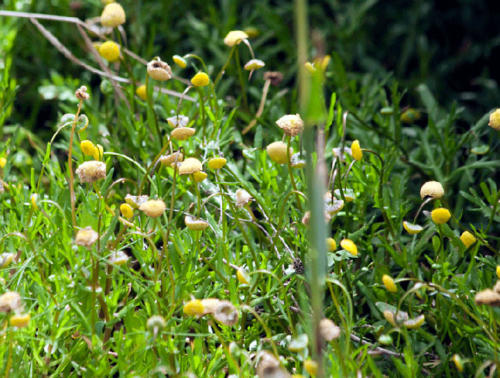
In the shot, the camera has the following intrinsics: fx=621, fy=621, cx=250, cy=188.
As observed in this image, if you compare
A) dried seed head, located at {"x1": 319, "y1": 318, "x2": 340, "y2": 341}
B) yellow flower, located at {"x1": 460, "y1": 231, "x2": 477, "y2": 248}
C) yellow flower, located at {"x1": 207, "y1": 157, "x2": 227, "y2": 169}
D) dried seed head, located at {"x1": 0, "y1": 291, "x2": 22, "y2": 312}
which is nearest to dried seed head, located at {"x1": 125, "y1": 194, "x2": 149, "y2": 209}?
yellow flower, located at {"x1": 207, "y1": 157, "x2": 227, "y2": 169}

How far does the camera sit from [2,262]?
792 millimetres

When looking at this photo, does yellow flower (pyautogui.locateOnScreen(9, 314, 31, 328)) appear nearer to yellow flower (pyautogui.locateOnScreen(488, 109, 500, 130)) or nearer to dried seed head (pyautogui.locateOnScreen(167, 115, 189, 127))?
dried seed head (pyautogui.locateOnScreen(167, 115, 189, 127))

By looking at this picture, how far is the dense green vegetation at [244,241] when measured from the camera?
76 centimetres

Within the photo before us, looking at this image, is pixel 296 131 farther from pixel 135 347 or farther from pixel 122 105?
pixel 122 105

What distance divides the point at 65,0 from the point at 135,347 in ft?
3.97

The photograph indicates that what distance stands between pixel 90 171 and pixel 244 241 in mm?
362

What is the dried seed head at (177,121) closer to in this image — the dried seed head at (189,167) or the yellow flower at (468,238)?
the dried seed head at (189,167)

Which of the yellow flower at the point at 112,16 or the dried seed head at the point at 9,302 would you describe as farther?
the yellow flower at the point at 112,16

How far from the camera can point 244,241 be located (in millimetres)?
1079

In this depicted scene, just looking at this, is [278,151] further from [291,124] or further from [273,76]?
[273,76]

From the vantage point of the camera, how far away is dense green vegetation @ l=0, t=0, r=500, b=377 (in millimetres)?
760

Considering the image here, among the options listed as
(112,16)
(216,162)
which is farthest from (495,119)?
(112,16)

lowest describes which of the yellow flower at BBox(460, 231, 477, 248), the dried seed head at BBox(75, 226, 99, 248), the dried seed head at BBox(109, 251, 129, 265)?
the yellow flower at BBox(460, 231, 477, 248)

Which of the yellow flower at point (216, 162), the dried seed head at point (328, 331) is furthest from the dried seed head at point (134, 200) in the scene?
the dried seed head at point (328, 331)
